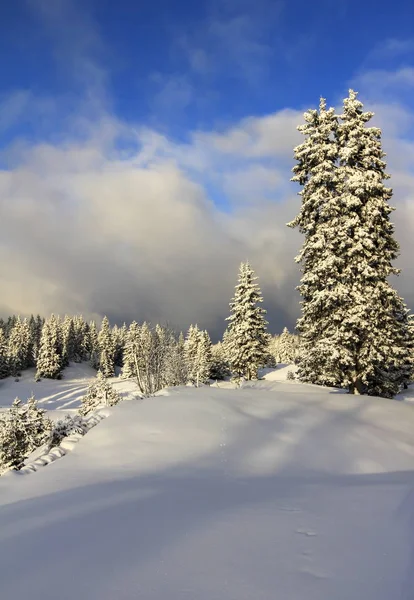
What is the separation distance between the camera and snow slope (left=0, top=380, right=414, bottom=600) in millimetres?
2932

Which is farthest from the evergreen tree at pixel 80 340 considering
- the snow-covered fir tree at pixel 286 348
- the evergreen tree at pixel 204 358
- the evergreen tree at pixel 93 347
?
the snow-covered fir tree at pixel 286 348

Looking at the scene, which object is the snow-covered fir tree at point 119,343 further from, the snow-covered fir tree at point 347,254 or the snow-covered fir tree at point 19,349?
the snow-covered fir tree at point 347,254

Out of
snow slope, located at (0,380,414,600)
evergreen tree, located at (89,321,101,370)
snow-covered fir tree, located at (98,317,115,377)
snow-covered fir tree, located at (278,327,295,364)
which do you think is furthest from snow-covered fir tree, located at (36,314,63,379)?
snow slope, located at (0,380,414,600)

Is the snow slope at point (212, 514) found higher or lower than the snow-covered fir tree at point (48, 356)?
lower

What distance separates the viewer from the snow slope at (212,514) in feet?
9.62

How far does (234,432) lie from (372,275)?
31.8 feet

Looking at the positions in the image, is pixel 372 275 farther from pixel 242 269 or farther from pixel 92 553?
pixel 242 269

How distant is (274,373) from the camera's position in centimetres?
5484

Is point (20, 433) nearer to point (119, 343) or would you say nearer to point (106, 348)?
point (106, 348)

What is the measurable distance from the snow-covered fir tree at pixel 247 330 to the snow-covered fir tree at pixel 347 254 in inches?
563

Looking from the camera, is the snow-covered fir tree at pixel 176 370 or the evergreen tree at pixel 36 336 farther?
the evergreen tree at pixel 36 336

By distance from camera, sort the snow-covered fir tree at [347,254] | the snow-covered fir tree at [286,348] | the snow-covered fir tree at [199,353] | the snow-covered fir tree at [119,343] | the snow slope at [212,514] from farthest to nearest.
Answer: the snow-covered fir tree at [119,343], the snow-covered fir tree at [286,348], the snow-covered fir tree at [199,353], the snow-covered fir tree at [347,254], the snow slope at [212,514]

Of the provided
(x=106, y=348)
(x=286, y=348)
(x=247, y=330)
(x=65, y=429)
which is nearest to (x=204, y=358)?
(x=247, y=330)

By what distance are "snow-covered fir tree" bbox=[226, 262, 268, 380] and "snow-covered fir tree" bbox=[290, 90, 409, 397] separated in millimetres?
14299
